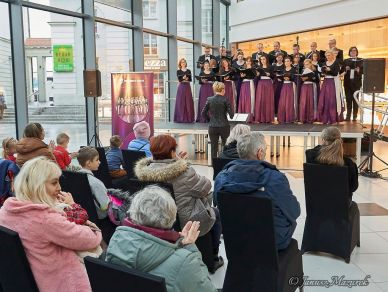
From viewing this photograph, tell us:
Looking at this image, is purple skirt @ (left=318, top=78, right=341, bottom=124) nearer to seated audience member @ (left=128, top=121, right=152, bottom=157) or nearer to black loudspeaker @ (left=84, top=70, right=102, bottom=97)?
black loudspeaker @ (left=84, top=70, right=102, bottom=97)

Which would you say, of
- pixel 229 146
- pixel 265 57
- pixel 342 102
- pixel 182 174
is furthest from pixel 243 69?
pixel 182 174

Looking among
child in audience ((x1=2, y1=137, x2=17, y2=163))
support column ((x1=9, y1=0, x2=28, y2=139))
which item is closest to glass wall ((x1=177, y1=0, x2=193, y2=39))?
support column ((x1=9, y1=0, x2=28, y2=139))

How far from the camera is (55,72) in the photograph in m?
8.77

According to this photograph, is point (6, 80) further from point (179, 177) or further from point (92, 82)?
point (179, 177)

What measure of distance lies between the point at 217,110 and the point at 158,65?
5795 mm

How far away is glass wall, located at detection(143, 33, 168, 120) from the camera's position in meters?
12.8

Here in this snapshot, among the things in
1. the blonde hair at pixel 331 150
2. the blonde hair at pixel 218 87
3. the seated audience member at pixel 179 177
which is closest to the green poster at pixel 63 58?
the blonde hair at pixel 218 87

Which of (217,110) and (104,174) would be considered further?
(217,110)

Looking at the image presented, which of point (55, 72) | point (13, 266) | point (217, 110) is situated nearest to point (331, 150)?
point (13, 266)

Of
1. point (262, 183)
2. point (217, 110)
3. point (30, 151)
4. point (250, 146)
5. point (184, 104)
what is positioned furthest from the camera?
point (184, 104)

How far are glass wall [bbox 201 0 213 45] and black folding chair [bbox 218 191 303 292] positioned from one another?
15.3 meters

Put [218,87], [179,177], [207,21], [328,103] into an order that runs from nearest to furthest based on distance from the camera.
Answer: [179,177] → [218,87] → [328,103] → [207,21]

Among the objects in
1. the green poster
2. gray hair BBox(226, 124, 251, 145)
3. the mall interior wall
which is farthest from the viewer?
the mall interior wall

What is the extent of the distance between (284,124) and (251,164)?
8.00m
